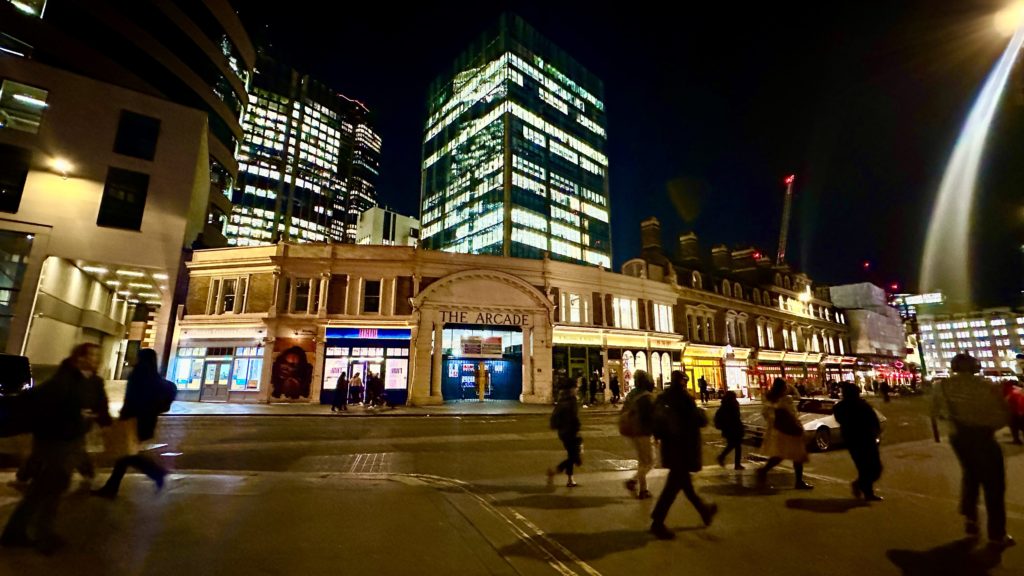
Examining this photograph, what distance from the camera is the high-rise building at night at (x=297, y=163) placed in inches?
3915

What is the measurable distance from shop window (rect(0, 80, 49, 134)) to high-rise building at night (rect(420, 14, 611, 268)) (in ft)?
185

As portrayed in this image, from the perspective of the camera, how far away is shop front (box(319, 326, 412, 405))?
2489 cm

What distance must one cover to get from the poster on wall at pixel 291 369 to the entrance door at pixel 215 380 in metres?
2.81

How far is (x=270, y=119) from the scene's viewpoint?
10444cm

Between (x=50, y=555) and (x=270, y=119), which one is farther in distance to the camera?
(x=270, y=119)

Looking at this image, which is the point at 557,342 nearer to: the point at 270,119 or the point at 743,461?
the point at 743,461

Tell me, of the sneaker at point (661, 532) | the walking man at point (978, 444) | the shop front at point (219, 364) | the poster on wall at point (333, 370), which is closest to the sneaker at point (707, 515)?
the sneaker at point (661, 532)

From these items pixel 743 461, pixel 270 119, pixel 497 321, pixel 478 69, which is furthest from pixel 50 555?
pixel 270 119

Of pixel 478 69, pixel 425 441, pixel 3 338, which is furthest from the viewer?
pixel 478 69

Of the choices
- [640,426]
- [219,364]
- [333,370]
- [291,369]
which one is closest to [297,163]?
[219,364]

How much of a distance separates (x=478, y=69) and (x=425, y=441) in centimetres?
8969

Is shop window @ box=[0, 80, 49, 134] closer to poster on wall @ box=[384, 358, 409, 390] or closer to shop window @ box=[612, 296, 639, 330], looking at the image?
poster on wall @ box=[384, 358, 409, 390]

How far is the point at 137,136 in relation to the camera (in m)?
25.9

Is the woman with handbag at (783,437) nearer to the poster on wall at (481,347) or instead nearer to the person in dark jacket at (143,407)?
the person in dark jacket at (143,407)
